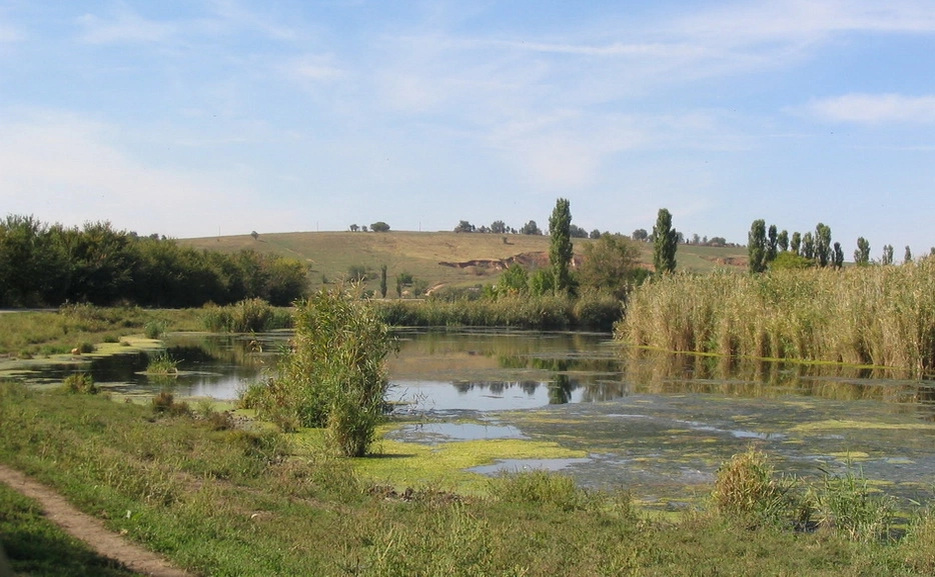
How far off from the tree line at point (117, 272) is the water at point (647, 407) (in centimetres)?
1537

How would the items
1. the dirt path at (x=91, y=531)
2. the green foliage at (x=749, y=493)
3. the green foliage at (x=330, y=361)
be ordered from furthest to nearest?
1. the green foliage at (x=330, y=361)
2. the green foliage at (x=749, y=493)
3. the dirt path at (x=91, y=531)

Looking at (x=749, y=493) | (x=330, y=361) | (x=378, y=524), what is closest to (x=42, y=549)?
(x=378, y=524)

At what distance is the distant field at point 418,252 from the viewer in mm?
110312

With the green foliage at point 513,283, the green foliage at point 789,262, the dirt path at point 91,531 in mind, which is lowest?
the dirt path at point 91,531

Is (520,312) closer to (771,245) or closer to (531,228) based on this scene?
(771,245)

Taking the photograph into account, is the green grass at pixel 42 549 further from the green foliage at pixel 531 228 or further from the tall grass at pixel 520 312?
the green foliage at pixel 531 228

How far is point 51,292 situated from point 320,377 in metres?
38.5

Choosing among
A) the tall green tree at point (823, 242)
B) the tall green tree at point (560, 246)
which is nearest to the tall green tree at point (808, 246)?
the tall green tree at point (823, 242)

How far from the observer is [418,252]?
398ft

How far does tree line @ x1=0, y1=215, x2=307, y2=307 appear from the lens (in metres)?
47.8

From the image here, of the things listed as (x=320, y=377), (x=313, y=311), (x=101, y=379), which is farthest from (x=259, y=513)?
(x=101, y=379)

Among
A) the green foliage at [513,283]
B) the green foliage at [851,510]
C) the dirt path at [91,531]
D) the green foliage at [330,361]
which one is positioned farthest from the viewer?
the green foliage at [513,283]

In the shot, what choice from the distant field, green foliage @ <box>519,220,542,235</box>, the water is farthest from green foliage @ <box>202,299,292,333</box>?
green foliage @ <box>519,220,542,235</box>

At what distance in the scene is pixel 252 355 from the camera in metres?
33.6
